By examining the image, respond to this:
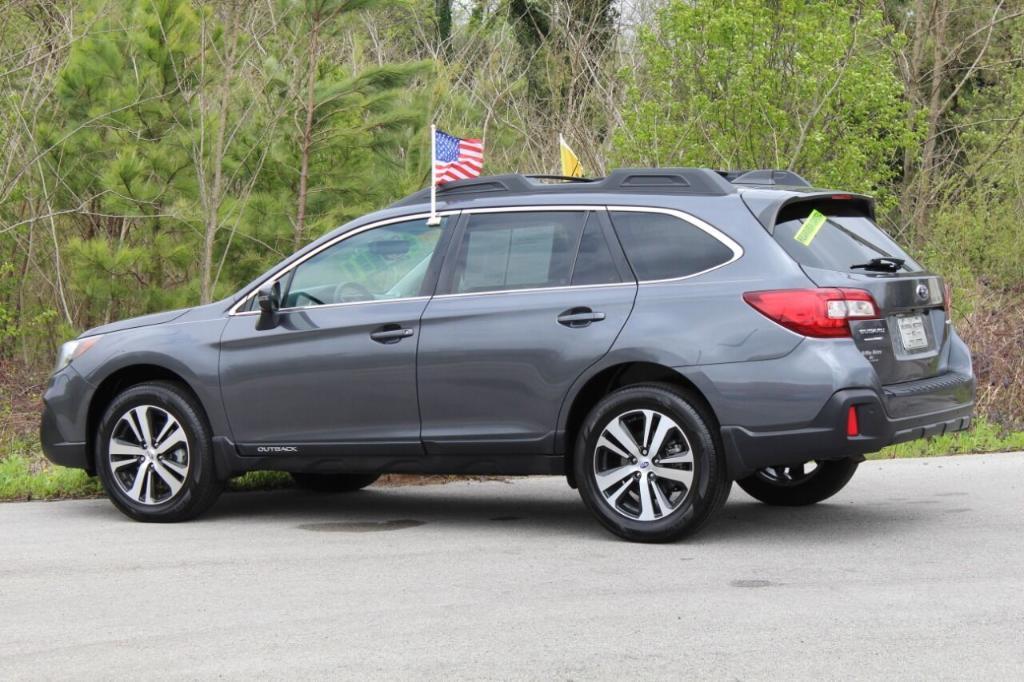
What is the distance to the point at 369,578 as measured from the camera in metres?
6.83

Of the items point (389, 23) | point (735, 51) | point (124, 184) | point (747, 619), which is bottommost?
point (747, 619)

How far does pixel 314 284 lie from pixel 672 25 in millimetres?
11593

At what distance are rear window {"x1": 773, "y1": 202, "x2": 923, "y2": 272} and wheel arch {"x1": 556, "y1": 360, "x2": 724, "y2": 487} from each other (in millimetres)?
835

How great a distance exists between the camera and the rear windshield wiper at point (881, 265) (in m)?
A: 7.67

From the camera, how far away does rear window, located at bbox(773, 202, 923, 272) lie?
749 cm

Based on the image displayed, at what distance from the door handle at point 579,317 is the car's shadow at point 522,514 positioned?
113 cm

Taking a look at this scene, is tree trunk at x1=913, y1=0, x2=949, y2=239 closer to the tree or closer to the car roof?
the tree

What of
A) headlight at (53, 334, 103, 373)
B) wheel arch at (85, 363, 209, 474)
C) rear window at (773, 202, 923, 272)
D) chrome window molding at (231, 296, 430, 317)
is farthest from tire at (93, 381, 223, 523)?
rear window at (773, 202, 923, 272)

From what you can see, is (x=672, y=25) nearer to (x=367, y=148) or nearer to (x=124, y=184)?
(x=367, y=148)

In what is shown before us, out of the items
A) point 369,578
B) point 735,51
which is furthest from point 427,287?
point 735,51

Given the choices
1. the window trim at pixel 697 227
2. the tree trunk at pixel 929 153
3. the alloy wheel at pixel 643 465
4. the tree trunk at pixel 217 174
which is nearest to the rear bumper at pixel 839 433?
the alloy wheel at pixel 643 465

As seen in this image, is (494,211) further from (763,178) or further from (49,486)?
(49,486)

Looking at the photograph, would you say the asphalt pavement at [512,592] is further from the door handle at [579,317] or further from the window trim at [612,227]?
the window trim at [612,227]

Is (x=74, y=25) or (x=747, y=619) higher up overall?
(x=74, y=25)
